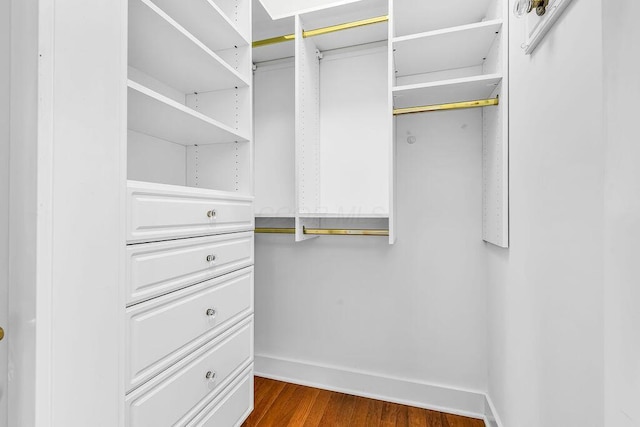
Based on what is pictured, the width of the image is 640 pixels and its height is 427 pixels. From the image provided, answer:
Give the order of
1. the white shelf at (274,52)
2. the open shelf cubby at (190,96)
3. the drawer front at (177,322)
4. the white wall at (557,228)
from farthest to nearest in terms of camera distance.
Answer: the white shelf at (274,52) < the open shelf cubby at (190,96) < the drawer front at (177,322) < the white wall at (557,228)

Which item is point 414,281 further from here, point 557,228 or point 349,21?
point 349,21

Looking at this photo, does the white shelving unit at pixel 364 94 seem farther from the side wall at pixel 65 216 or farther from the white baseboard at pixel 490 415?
the side wall at pixel 65 216

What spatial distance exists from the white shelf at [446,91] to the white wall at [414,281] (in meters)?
0.12

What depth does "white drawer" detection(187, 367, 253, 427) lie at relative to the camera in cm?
122

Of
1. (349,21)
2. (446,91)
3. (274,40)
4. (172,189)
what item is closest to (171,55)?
(172,189)

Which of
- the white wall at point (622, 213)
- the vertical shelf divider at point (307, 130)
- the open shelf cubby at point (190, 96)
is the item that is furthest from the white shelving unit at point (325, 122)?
the white wall at point (622, 213)

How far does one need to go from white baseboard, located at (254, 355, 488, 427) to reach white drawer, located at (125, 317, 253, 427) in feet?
2.13

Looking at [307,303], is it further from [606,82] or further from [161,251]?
[606,82]

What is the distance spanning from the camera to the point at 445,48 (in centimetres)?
154

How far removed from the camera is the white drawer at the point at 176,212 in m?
0.91


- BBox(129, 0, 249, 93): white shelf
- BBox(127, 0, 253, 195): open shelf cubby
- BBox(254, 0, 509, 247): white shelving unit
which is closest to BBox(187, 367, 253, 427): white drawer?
BBox(254, 0, 509, 247): white shelving unit

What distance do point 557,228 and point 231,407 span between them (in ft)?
4.80

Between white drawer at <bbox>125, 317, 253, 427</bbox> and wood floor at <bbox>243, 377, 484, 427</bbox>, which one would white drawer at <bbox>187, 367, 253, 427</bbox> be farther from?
wood floor at <bbox>243, 377, 484, 427</bbox>

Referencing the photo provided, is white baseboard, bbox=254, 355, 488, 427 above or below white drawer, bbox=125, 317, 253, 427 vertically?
below
